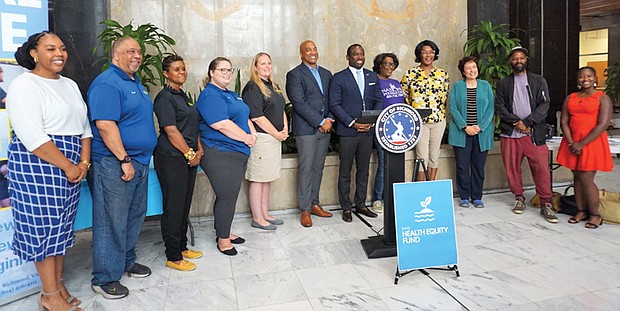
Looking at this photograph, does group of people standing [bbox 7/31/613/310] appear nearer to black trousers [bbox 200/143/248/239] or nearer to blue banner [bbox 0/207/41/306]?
black trousers [bbox 200/143/248/239]

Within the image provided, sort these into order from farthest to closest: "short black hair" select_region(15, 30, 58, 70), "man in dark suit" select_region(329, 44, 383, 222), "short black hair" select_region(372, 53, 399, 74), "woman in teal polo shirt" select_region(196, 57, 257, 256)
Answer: "short black hair" select_region(372, 53, 399, 74)
"man in dark suit" select_region(329, 44, 383, 222)
"woman in teal polo shirt" select_region(196, 57, 257, 256)
"short black hair" select_region(15, 30, 58, 70)

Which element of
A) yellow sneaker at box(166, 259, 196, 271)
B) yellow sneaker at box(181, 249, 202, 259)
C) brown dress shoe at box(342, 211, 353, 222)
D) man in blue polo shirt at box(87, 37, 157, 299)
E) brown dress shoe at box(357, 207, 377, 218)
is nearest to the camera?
man in blue polo shirt at box(87, 37, 157, 299)

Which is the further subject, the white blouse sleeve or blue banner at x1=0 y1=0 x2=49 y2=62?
blue banner at x1=0 y1=0 x2=49 y2=62

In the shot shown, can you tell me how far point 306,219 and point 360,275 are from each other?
1337 millimetres

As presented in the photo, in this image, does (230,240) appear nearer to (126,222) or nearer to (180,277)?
(180,277)

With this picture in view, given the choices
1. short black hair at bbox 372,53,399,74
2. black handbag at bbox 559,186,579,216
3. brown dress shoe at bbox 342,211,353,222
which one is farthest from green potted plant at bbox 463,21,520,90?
brown dress shoe at bbox 342,211,353,222

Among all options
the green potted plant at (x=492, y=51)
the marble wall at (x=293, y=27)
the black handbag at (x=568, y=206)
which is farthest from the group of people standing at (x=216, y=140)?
the marble wall at (x=293, y=27)

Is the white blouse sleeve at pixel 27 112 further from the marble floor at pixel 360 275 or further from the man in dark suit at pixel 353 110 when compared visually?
the man in dark suit at pixel 353 110

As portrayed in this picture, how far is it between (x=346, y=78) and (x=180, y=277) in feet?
7.97

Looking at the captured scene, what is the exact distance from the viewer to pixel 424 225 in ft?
9.89

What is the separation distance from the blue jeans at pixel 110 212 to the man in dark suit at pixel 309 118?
1.74m

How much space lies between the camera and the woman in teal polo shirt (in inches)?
135

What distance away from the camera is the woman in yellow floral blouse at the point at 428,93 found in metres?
4.87

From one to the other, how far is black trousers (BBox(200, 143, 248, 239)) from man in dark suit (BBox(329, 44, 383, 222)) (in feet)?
3.94
